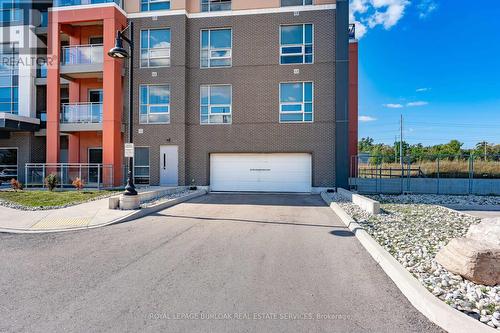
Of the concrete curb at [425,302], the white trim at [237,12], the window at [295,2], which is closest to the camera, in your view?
the concrete curb at [425,302]

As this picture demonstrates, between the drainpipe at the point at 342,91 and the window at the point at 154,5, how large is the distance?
10.4 metres

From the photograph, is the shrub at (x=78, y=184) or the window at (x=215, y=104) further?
the window at (x=215, y=104)

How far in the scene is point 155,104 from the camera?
17500mm

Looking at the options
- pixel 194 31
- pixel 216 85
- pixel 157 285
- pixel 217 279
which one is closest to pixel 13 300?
pixel 157 285

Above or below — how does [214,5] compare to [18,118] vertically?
above

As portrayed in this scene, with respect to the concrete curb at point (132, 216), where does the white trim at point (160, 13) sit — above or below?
above

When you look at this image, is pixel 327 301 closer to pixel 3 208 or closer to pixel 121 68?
pixel 3 208

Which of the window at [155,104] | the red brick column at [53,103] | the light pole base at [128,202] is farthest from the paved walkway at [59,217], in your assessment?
the window at [155,104]

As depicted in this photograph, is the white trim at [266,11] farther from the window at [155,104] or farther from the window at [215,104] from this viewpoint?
the window at [155,104]

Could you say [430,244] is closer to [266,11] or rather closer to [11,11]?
[266,11]

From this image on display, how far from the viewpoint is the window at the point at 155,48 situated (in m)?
17.4

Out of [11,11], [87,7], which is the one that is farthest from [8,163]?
[87,7]

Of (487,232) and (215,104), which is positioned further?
(215,104)

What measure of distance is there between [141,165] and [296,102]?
10.3 m
